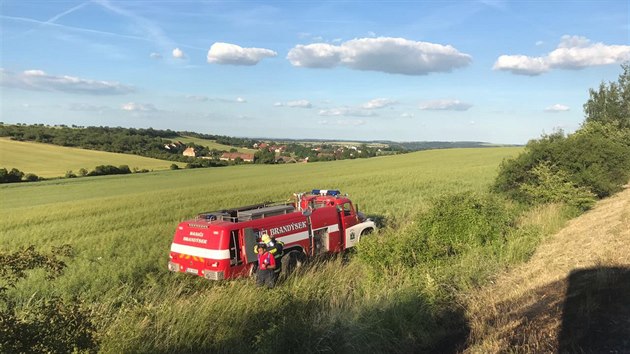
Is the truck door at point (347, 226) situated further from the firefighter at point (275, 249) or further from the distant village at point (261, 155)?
the distant village at point (261, 155)

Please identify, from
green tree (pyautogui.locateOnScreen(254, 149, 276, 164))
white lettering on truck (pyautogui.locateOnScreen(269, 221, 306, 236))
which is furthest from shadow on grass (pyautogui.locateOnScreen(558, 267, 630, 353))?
green tree (pyautogui.locateOnScreen(254, 149, 276, 164))

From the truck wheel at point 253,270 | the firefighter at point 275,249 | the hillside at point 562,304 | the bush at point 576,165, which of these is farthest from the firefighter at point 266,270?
the bush at point 576,165

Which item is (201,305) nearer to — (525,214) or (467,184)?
(525,214)

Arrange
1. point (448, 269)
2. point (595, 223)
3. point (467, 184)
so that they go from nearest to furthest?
point (448, 269)
point (595, 223)
point (467, 184)

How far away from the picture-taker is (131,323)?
581cm

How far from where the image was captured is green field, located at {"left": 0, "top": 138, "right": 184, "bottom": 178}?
183 ft

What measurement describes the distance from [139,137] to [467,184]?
2957 inches

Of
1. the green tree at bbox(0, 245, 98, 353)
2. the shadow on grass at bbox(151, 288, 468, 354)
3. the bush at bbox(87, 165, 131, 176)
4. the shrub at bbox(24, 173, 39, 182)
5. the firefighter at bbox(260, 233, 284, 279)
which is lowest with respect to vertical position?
the shrub at bbox(24, 173, 39, 182)

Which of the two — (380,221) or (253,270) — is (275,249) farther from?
(380,221)

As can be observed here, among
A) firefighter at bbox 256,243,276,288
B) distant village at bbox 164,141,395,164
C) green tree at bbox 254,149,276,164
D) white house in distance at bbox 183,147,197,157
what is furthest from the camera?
white house in distance at bbox 183,147,197,157

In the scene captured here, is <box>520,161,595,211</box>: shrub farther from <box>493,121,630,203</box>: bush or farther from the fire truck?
the fire truck

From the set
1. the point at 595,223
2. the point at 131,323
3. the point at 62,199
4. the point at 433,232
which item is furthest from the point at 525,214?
the point at 62,199

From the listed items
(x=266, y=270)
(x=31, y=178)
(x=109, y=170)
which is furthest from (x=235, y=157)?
(x=266, y=270)

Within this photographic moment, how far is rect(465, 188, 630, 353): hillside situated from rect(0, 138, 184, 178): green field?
56.8 meters
